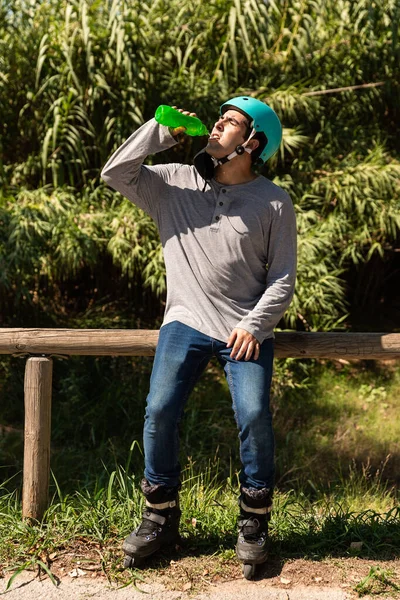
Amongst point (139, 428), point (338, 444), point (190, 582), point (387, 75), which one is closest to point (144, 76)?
point (387, 75)

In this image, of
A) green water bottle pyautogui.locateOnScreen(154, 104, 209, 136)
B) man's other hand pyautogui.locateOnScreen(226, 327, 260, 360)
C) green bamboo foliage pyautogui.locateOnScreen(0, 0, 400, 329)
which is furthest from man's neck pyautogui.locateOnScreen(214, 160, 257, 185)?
green bamboo foliage pyautogui.locateOnScreen(0, 0, 400, 329)

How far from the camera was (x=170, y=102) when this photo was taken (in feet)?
17.9

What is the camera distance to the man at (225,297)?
253 cm

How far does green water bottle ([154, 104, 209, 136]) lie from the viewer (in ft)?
8.40

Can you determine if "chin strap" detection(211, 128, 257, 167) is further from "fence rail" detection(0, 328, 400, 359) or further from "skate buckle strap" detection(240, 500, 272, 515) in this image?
"skate buckle strap" detection(240, 500, 272, 515)

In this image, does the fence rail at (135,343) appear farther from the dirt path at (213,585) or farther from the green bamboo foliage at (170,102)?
the green bamboo foliage at (170,102)

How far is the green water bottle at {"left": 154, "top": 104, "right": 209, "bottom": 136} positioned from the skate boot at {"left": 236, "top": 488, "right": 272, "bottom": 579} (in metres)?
1.31

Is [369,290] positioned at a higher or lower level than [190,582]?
higher

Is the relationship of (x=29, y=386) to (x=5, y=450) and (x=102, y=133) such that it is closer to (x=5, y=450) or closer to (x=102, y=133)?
(x=5, y=450)

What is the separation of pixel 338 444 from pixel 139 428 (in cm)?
141

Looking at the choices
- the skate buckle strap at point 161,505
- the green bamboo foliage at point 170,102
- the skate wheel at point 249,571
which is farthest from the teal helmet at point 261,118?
the green bamboo foliage at point 170,102

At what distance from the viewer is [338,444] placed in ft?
16.9

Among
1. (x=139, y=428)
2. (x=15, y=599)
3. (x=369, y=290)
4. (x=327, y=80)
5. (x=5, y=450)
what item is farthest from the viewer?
(x=369, y=290)

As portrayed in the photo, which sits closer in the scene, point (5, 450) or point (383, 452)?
point (5, 450)
